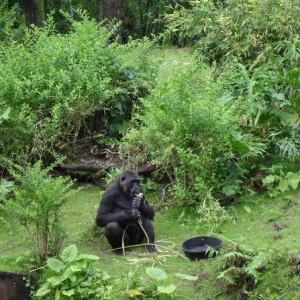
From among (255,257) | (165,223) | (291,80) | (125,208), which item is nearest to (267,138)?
(291,80)

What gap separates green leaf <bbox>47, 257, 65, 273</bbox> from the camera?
20.2 feet

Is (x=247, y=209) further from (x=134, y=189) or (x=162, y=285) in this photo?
(x=162, y=285)

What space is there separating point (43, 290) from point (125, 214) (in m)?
1.47

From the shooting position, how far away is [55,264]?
620 cm

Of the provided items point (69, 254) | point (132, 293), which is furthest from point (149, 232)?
point (132, 293)

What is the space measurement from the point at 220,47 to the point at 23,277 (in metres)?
5.83

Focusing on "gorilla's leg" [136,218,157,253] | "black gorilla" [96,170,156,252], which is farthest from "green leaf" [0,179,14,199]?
"gorilla's leg" [136,218,157,253]

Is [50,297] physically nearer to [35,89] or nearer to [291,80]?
[35,89]

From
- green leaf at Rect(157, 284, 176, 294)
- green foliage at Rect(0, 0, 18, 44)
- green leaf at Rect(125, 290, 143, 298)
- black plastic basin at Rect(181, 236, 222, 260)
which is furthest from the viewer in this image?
green foliage at Rect(0, 0, 18, 44)

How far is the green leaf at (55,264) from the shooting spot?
6.15 m

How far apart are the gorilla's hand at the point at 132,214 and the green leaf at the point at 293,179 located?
2407mm

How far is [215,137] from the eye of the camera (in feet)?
26.8

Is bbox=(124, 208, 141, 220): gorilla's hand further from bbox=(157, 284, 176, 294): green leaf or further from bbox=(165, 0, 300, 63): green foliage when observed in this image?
bbox=(165, 0, 300, 63): green foliage

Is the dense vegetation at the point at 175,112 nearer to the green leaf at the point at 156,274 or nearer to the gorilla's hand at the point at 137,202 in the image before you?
the green leaf at the point at 156,274
